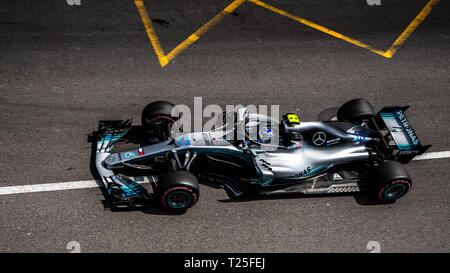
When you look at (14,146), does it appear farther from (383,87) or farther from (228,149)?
(383,87)

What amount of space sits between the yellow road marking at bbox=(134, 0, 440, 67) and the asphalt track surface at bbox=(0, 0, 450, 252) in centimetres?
13

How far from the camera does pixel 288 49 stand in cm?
995

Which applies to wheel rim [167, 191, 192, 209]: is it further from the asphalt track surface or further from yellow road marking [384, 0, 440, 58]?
yellow road marking [384, 0, 440, 58]

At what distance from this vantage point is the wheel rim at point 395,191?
22.3ft

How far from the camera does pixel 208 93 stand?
889cm

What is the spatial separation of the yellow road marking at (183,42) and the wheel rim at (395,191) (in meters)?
5.35

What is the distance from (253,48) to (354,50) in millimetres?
2389

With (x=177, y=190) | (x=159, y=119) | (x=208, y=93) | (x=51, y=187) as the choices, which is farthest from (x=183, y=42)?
(x=177, y=190)

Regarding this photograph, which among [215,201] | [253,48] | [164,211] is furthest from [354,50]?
[164,211]

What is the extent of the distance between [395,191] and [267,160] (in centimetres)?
217

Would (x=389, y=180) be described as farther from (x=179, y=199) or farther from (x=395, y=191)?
(x=179, y=199)

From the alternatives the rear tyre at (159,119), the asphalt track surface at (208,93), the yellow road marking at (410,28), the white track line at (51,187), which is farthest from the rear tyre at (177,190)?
the yellow road marking at (410,28)

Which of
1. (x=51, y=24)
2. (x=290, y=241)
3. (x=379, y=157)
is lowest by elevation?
(x=290, y=241)

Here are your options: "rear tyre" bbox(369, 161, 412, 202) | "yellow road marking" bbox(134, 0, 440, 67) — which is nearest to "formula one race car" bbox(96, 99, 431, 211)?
A: "rear tyre" bbox(369, 161, 412, 202)
